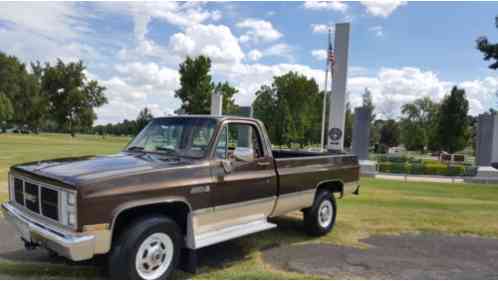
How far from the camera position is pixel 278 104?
1668 inches

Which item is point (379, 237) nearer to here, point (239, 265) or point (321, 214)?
point (321, 214)

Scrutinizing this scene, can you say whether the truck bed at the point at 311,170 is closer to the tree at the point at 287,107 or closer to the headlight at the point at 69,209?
the headlight at the point at 69,209

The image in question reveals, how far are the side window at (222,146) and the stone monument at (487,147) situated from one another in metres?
20.2

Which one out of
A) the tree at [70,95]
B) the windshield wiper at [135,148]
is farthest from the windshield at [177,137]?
the tree at [70,95]

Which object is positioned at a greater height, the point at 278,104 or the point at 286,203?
the point at 278,104

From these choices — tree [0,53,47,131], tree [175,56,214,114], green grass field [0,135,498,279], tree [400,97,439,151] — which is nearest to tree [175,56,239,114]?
tree [175,56,214,114]

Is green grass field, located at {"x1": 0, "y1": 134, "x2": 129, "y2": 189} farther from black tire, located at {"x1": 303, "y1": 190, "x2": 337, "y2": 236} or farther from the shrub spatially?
the shrub

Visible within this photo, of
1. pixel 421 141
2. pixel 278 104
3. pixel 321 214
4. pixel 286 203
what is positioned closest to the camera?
pixel 286 203

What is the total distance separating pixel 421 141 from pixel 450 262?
57209 millimetres

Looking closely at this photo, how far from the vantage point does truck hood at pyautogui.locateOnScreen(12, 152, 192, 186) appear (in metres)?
3.44

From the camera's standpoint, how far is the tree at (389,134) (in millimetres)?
77750

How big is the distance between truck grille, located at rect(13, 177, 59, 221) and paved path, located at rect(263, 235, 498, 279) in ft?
9.42

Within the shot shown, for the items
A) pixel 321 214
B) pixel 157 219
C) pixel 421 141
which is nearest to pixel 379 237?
pixel 321 214

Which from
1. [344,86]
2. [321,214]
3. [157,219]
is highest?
[344,86]
